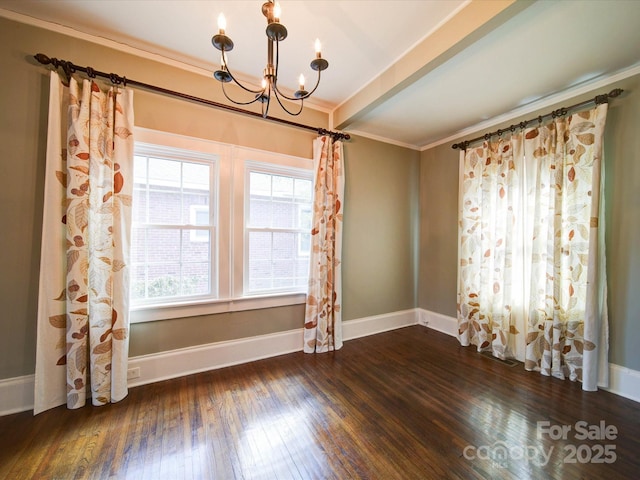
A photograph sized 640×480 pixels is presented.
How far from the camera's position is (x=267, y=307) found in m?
2.63

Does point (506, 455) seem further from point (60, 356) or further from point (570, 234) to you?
point (60, 356)

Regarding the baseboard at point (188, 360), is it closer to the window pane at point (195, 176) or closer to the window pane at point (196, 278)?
the window pane at point (196, 278)

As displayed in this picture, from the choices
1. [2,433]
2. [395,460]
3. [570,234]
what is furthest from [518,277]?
[2,433]

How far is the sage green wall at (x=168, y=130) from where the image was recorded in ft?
5.67

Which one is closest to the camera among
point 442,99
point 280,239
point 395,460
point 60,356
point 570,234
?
point 395,460

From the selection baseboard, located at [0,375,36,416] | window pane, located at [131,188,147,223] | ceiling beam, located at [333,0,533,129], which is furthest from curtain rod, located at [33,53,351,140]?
baseboard, located at [0,375,36,416]

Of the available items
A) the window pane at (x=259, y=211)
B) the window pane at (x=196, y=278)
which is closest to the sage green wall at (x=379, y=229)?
the window pane at (x=259, y=211)

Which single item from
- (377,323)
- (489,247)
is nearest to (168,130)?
(377,323)

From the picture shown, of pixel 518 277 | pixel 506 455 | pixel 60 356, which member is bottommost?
pixel 506 455

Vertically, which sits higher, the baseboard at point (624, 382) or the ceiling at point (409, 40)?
the ceiling at point (409, 40)

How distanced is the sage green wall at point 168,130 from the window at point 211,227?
0.15 meters

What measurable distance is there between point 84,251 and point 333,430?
7.21 ft

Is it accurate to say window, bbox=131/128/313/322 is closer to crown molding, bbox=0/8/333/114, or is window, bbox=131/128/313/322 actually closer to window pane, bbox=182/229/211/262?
window pane, bbox=182/229/211/262

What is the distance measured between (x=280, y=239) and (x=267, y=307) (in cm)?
77
